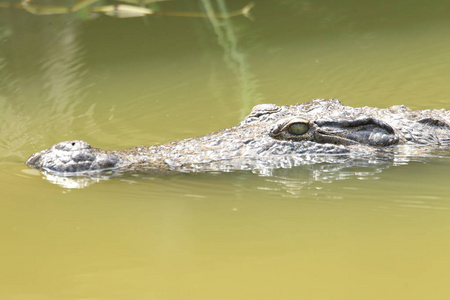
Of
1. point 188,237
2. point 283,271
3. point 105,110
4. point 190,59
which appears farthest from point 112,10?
point 190,59

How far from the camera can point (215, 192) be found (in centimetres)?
→ 474

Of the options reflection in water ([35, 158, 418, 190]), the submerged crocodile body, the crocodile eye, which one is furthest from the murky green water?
the crocodile eye

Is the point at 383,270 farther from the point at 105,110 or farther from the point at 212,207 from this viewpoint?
the point at 105,110

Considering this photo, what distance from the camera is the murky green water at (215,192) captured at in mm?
3002

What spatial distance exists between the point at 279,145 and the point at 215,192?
121 centimetres

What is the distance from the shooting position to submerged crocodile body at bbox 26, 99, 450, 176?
17.6ft

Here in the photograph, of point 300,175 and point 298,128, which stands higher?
point 298,128

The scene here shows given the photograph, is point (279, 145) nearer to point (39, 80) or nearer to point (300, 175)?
point (300, 175)

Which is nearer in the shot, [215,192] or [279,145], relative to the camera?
[215,192]

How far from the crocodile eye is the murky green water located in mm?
471

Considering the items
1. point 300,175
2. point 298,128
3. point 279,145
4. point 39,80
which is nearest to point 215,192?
point 300,175

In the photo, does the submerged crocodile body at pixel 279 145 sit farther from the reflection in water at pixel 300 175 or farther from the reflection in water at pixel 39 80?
the reflection in water at pixel 39 80

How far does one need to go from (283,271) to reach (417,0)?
10923 millimetres

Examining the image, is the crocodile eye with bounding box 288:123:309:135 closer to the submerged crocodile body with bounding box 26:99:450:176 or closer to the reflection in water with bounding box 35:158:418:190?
the submerged crocodile body with bounding box 26:99:450:176
